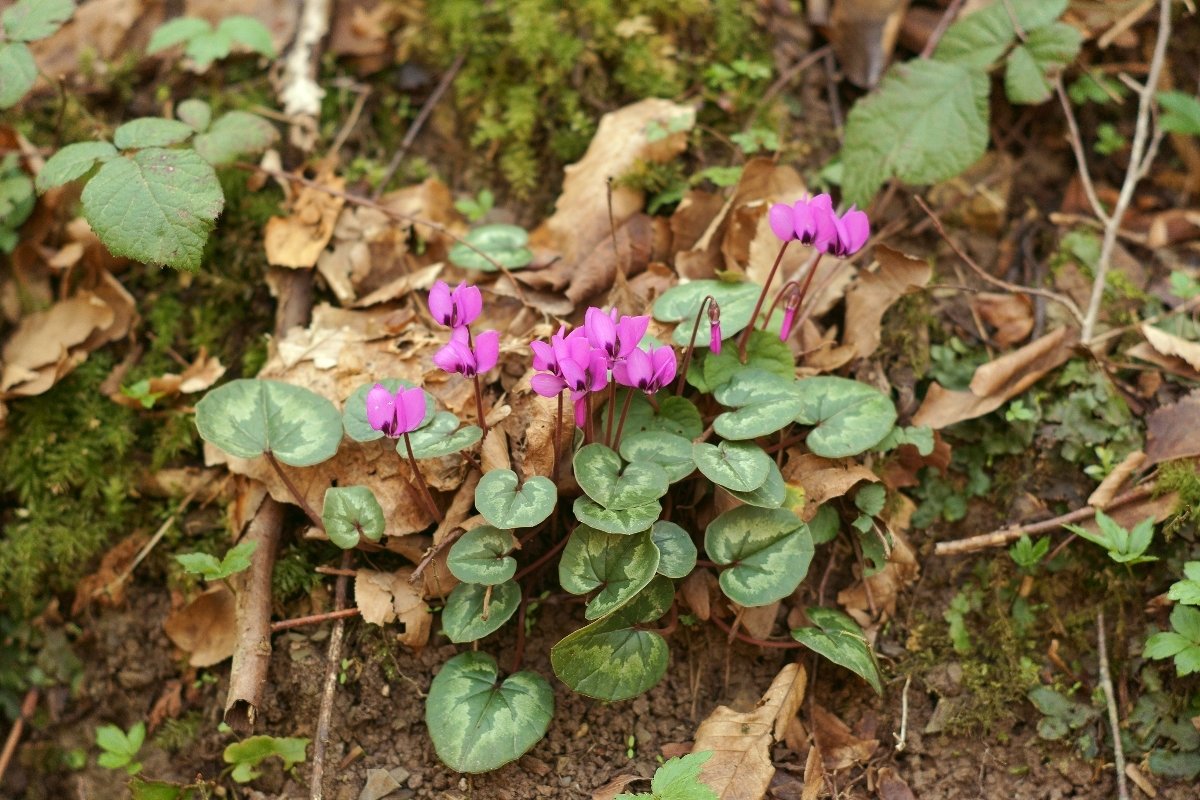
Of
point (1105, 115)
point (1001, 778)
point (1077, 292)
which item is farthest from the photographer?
point (1105, 115)

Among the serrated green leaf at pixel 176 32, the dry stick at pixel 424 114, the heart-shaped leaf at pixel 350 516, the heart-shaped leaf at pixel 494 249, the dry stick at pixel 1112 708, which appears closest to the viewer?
the dry stick at pixel 1112 708

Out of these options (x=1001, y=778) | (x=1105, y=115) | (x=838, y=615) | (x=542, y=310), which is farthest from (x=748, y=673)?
(x=1105, y=115)

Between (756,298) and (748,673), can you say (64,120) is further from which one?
(748,673)

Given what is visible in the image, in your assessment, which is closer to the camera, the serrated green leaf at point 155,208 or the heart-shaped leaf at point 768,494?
the heart-shaped leaf at point 768,494

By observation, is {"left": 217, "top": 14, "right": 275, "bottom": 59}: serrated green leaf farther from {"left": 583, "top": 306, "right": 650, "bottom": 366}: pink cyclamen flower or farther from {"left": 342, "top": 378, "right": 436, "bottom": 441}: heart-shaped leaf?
{"left": 583, "top": 306, "right": 650, "bottom": 366}: pink cyclamen flower

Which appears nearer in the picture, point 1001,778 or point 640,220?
point 1001,778

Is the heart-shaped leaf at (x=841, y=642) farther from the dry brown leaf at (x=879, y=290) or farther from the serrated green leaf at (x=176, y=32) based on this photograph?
the serrated green leaf at (x=176, y=32)

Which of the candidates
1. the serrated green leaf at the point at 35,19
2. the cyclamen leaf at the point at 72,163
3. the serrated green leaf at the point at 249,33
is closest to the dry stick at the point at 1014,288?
the serrated green leaf at the point at 249,33
